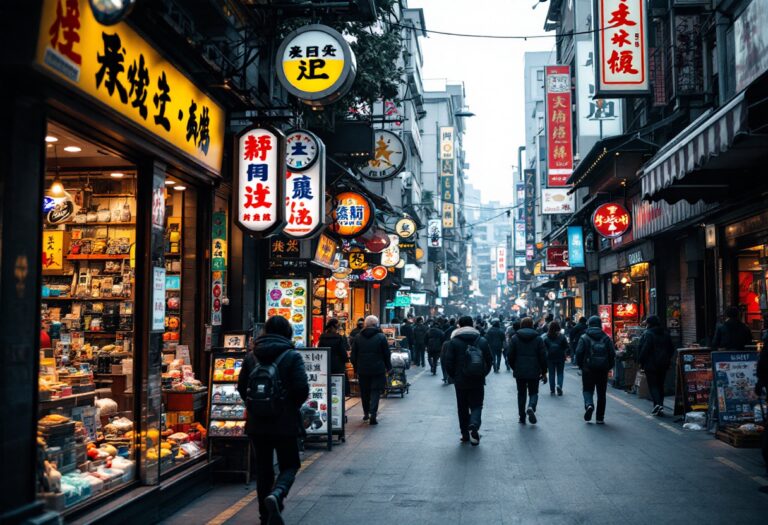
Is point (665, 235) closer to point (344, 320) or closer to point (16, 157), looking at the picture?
point (344, 320)

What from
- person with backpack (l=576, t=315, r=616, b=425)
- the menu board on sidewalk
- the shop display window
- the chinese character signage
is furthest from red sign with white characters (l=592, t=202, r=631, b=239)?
the shop display window

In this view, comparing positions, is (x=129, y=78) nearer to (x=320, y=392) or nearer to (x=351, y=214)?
(x=320, y=392)

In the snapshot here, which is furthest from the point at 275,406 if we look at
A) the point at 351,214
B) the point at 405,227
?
the point at 405,227

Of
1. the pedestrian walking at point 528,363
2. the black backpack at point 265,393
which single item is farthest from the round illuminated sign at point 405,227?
the black backpack at point 265,393

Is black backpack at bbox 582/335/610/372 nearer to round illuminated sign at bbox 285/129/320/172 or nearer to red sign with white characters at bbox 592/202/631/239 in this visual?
round illuminated sign at bbox 285/129/320/172

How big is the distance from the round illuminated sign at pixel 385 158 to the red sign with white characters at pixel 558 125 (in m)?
12.0

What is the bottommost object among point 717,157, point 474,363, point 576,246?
point 474,363

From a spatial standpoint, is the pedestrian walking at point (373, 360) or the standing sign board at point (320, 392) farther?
the pedestrian walking at point (373, 360)

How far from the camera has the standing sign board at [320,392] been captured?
1205 centimetres

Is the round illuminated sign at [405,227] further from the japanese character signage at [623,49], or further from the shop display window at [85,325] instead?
the shop display window at [85,325]

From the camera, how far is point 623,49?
63.8 feet

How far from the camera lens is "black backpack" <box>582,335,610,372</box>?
14664 mm

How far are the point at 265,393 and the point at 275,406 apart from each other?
153mm

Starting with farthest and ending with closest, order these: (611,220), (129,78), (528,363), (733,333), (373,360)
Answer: (611,220), (373,360), (528,363), (733,333), (129,78)
